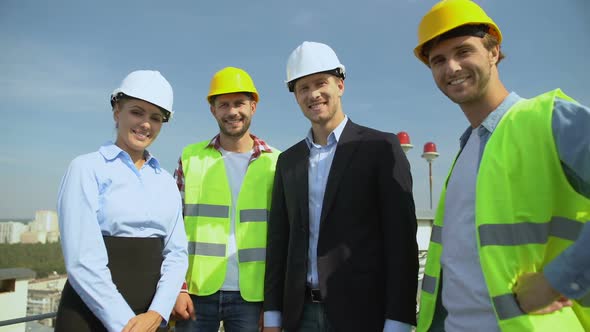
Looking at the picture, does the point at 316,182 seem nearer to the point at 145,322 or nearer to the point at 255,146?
the point at 255,146

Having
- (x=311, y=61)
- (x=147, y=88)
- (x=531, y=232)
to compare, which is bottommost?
(x=531, y=232)

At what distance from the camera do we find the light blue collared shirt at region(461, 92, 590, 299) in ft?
4.96

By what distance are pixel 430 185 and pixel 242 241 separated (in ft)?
45.0

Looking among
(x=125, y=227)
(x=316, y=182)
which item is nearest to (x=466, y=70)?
(x=316, y=182)

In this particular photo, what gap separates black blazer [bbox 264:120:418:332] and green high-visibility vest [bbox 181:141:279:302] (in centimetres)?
50

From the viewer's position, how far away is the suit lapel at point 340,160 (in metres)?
2.82

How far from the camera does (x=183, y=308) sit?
326cm

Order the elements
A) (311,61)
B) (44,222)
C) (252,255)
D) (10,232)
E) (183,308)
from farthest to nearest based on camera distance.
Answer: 1. (44,222)
2. (10,232)
3. (252,255)
4. (183,308)
5. (311,61)

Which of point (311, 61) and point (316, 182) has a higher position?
point (311, 61)

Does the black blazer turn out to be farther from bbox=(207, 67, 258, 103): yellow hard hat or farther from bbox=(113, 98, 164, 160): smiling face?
bbox=(207, 67, 258, 103): yellow hard hat

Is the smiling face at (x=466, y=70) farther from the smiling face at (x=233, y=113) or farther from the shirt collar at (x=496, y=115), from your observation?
the smiling face at (x=233, y=113)

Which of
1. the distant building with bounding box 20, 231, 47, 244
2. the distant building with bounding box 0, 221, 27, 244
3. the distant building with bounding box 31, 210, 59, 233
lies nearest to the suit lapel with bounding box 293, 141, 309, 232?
the distant building with bounding box 31, 210, 59, 233

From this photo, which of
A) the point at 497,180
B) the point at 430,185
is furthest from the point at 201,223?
the point at 430,185

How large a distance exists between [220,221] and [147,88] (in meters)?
1.31
